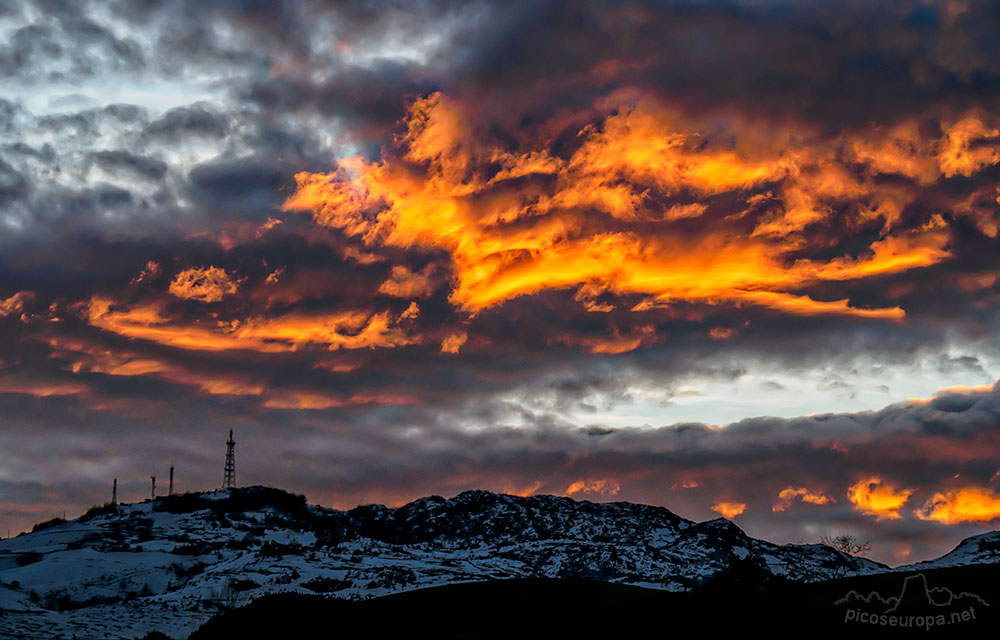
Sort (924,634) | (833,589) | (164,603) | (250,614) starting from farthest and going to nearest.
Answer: (164,603) < (250,614) < (833,589) < (924,634)

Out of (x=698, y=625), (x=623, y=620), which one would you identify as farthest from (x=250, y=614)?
(x=698, y=625)

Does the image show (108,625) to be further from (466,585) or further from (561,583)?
(561,583)

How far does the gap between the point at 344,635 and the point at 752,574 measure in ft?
166

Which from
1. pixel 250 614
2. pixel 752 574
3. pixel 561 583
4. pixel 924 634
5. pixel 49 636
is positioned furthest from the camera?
pixel 49 636

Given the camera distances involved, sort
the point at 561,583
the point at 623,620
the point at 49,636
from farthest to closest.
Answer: the point at 49,636
the point at 561,583
the point at 623,620

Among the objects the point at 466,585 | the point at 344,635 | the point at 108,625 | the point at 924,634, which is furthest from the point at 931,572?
the point at 108,625

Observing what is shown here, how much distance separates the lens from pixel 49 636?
375 ft

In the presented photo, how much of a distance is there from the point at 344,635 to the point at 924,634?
46791 mm

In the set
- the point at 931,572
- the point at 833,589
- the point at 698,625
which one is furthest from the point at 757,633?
the point at 931,572

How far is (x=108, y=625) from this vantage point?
119688 millimetres

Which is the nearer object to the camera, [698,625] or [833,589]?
[698,625]

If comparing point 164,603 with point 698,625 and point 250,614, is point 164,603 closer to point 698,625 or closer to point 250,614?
point 250,614

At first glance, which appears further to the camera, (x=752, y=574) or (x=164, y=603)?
(x=164, y=603)

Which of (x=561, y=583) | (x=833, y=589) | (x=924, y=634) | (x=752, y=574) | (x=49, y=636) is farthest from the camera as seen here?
(x=49, y=636)
